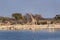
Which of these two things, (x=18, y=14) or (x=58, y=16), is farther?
(x=18, y=14)

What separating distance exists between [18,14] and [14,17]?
1.78m

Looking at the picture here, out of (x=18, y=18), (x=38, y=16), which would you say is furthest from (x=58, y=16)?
(x=18, y=18)

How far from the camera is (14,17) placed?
10506cm

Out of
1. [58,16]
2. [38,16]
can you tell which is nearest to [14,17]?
[38,16]

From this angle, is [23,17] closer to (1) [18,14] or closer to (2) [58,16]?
(1) [18,14]

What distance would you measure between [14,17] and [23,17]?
3.51 m

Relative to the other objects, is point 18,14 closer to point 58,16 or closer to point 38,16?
point 38,16

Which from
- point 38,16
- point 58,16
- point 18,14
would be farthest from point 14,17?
point 58,16

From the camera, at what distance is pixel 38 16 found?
335ft

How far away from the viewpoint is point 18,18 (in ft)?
340

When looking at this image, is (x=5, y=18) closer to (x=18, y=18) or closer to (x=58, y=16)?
(x=18, y=18)

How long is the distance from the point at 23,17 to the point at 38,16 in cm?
692

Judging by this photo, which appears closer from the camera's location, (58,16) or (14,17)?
(58,16)

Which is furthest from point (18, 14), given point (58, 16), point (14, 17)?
point (58, 16)
